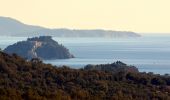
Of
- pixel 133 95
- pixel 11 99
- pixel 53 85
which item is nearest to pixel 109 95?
pixel 133 95

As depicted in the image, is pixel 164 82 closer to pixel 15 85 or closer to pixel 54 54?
pixel 15 85

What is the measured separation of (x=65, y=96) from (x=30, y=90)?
1.67 metres

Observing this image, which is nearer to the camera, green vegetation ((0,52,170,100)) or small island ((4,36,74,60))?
green vegetation ((0,52,170,100))

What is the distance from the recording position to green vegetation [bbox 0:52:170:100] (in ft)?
93.1

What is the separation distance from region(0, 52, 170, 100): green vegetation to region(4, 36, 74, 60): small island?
93629 mm

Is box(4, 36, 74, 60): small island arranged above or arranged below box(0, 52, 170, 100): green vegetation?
below

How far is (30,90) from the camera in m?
28.2

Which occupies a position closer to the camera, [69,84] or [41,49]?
[69,84]

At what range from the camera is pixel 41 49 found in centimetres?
14425

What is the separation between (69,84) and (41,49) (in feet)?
364

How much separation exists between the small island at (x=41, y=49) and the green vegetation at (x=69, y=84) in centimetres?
9363

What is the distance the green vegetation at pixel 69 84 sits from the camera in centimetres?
2838

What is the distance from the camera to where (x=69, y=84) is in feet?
111

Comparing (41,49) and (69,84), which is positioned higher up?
(69,84)
